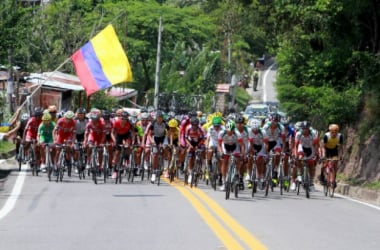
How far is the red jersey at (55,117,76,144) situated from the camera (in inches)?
958

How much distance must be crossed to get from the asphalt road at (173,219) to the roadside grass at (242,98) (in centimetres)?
5447

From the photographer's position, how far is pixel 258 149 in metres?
22.7

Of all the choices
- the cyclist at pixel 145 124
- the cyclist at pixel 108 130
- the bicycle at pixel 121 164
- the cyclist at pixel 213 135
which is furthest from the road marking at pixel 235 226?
the cyclist at pixel 108 130

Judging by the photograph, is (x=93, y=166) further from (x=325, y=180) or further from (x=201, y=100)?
(x=201, y=100)

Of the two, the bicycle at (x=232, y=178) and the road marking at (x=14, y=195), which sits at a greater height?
the bicycle at (x=232, y=178)

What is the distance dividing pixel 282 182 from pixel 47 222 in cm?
928

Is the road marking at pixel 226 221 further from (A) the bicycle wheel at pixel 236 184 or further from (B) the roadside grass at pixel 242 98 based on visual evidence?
(B) the roadside grass at pixel 242 98

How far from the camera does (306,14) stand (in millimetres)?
28453

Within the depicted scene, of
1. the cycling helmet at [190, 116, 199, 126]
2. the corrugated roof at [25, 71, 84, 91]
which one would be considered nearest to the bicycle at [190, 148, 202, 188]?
the cycling helmet at [190, 116, 199, 126]

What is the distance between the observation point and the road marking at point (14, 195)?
1619cm

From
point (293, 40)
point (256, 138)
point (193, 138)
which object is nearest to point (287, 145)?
point (256, 138)

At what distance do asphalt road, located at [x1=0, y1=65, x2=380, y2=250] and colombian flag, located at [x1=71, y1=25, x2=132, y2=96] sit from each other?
610cm

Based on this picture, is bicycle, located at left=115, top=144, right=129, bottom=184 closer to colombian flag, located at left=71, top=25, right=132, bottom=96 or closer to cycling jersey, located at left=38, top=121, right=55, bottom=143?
cycling jersey, located at left=38, top=121, right=55, bottom=143

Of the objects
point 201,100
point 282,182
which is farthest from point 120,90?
point 282,182
